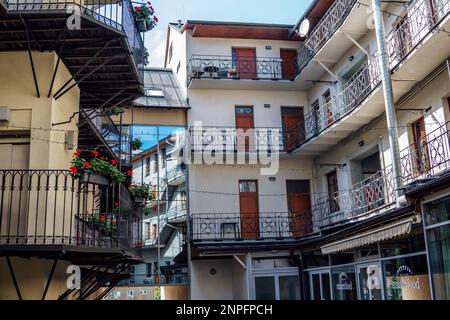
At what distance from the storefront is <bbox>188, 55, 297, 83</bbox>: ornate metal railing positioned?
285 inches

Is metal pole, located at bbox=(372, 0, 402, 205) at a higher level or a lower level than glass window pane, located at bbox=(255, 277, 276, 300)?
higher

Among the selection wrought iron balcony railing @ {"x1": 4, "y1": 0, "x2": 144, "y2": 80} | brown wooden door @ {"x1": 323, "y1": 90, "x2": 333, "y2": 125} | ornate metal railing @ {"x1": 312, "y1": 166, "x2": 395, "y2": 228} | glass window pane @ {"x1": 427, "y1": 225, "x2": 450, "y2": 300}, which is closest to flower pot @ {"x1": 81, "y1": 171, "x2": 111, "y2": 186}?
wrought iron balcony railing @ {"x1": 4, "y1": 0, "x2": 144, "y2": 80}

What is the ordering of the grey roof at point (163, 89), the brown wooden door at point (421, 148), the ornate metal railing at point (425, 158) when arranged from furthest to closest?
the grey roof at point (163, 89), the brown wooden door at point (421, 148), the ornate metal railing at point (425, 158)

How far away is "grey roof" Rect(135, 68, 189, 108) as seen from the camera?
19702 millimetres

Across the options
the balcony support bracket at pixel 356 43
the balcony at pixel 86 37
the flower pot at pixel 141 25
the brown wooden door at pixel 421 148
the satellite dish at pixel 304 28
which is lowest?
the brown wooden door at pixel 421 148

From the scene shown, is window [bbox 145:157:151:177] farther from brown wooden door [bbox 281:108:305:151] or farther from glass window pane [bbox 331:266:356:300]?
glass window pane [bbox 331:266:356:300]

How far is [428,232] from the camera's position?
31.8ft

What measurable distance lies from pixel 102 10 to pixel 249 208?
12.1 metres

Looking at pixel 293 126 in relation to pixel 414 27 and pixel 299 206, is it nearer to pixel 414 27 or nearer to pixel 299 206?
pixel 299 206

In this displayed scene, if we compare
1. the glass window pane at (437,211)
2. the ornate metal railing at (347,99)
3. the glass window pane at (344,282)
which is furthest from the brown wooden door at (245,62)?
the glass window pane at (437,211)

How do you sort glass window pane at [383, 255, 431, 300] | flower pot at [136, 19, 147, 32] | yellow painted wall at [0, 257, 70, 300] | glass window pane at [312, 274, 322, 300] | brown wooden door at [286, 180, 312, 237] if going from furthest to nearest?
Result: 1. brown wooden door at [286, 180, 312, 237]
2. glass window pane at [312, 274, 322, 300]
3. glass window pane at [383, 255, 431, 300]
4. flower pot at [136, 19, 147, 32]
5. yellow painted wall at [0, 257, 70, 300]

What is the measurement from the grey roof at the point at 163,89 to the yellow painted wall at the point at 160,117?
0.27 m

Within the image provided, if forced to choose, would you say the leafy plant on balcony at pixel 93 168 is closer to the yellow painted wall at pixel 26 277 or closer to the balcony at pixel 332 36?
the yellow painted wall at pixel 26 277

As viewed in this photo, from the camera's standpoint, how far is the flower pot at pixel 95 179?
24.0 ft
